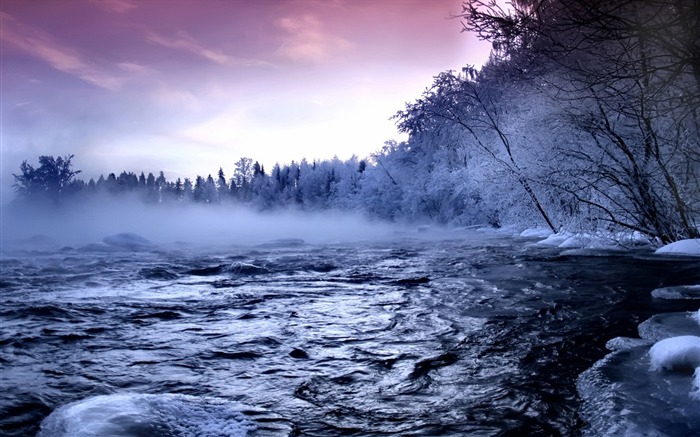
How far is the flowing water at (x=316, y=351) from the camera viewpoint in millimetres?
3104

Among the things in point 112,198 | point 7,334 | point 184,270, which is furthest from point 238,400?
point 112,198

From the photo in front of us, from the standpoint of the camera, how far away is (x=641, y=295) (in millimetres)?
7094

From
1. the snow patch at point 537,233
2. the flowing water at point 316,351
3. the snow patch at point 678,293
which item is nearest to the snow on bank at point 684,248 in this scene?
the flowing water at point 316,351

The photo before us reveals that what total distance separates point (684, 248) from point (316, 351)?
1078 cm

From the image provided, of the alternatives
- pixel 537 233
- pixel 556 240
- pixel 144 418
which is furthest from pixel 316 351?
pixel 537 233

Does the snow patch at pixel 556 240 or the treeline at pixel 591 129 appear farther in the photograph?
the snow patch at pixel 556 240

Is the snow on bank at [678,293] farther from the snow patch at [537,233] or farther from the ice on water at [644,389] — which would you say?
the snow patch at [537,233]

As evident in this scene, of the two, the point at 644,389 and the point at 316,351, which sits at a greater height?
the point at 644,389

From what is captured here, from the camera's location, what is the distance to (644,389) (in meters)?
3.31

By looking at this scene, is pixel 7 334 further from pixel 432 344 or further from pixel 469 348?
pixel 469 348

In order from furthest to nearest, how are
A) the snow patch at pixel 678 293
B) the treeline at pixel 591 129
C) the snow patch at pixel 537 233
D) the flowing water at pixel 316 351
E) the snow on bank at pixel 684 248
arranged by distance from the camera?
1. the snow patch at pixel 537 233
2. the snow on bank at pixel 684 248
3. the treeline at pixel 591 129
4. the snow patch at pixel 678 293
5. the flowing water at pixel 316 351

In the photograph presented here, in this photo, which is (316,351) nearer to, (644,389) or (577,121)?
(644,389)

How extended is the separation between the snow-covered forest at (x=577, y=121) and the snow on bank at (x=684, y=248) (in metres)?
0.40

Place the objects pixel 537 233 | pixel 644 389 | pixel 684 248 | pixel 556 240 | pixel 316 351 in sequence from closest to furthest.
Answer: pixel 644 389 < pixel 316 351 < pixel 684 248 < pixel 556 240 < pixel 537 233
